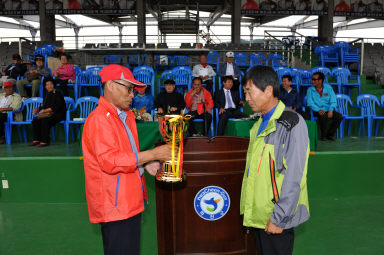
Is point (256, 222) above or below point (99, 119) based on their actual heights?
below

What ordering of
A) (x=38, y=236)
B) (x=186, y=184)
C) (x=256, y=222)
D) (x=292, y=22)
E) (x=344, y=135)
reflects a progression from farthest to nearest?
1. (x=292, y=22)
2. (x=344, y=135)
3. (x=38, y=236)
4. (x=186, y=184)
5. (x=256, y=222)

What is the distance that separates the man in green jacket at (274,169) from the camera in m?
1.27

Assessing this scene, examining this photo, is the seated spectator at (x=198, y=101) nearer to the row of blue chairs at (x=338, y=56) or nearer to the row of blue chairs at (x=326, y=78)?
the row of blue chairs at (x=326, y=78)

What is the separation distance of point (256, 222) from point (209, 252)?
2.11 feet

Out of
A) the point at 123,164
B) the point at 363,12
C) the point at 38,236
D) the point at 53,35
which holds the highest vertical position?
the point at 363,12

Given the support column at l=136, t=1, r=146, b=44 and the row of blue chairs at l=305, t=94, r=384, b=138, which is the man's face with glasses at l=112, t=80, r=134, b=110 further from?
the support column at l=136, t=1, r=146, b=44

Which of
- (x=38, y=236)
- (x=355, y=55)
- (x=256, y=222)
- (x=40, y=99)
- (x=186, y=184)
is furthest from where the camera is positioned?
Result: (x=355, y=55)

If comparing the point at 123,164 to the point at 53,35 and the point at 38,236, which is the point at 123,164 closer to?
the point at 38,236

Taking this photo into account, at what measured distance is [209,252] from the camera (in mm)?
1906

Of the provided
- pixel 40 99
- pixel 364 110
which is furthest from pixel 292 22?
pixel 40 99

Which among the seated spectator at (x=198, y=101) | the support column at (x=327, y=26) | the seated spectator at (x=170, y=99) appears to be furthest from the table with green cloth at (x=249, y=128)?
the support column at (x=327, y=26)

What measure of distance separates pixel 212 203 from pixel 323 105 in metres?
4.16

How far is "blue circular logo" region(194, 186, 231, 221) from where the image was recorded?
182 centimetres

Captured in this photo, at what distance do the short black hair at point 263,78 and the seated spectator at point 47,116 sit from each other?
432cm
